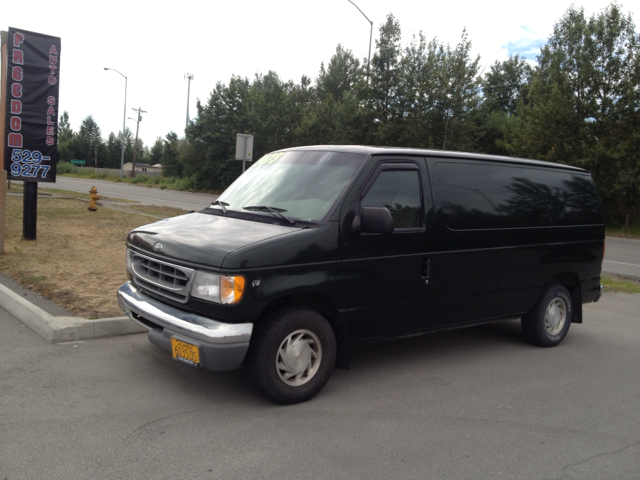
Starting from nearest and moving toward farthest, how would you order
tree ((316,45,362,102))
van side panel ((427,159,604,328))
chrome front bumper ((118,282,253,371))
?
chrome front bumper ((118,282,253,371)) → van side panel ((427,159,604,328)) → tree ((316,45,362,102))

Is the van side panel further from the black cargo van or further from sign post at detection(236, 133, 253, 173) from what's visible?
sign post at detection(236, 133, 253, 173)

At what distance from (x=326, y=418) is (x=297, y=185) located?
2014 millimetres

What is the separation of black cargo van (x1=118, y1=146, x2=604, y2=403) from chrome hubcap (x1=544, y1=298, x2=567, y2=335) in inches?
1.1

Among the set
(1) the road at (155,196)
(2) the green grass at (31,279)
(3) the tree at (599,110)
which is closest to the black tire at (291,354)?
(2) the green grass at (31,279)

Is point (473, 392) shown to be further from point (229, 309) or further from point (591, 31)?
point (591, 31)

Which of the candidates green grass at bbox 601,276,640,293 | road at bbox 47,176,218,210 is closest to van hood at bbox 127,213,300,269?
green grass at bbox 601,276,640,293

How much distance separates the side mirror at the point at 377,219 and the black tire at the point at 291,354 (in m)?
0.82

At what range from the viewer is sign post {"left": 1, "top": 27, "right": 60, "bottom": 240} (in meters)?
10.3

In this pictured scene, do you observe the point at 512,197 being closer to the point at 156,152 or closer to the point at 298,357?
the point at 298,357

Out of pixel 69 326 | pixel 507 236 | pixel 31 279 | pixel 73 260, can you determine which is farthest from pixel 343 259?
pixel 73 260

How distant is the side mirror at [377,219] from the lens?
4.49 meters

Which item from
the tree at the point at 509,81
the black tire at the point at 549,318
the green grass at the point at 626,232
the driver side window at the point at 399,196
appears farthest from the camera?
the tree at the point at 509,81

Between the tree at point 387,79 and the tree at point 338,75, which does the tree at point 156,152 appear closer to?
the tree at point 338,75

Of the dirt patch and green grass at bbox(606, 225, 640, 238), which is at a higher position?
green grass at bbox(606, 225, 640, 238)
